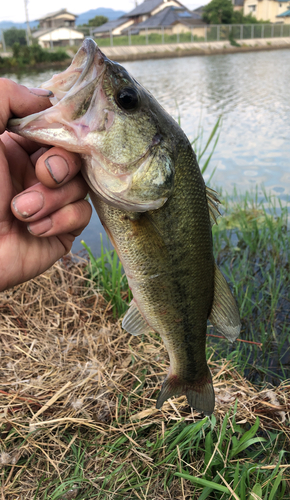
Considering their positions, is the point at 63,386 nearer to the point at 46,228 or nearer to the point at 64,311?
the point at 64,311

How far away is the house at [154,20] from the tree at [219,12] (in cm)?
209

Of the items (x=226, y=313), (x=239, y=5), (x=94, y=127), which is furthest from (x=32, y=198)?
(x=239, y=5)

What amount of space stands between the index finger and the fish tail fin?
5.00ft

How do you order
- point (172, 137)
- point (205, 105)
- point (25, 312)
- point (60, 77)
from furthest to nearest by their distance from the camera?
1. point (205, 105)
2. point (25, 312)
3. point (172, 137)
4. point (60, 77)

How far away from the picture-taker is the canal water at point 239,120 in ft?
25.4

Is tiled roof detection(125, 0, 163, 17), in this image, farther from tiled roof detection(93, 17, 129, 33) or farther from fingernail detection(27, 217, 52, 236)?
fingernail detection(27, 217, 52, 236)

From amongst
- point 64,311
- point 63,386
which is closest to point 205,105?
point 64,311

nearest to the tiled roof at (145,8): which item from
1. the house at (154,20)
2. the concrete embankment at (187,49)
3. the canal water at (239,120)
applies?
the house at (154,20)

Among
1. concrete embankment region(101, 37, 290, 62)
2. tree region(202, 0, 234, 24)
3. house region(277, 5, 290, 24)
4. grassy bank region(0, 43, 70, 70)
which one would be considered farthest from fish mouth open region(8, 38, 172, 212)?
house region(277, 5, 290, 24)

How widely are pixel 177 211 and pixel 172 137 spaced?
0.30 m

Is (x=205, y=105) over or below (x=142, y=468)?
over

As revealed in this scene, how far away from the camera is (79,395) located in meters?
2.62

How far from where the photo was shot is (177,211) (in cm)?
158

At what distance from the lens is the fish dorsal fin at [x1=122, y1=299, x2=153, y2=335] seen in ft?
6.29
